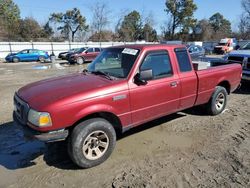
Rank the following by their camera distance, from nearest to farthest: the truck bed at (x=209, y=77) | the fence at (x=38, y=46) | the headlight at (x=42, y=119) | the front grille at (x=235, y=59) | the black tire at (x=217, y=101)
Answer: the headlight at (x=42, y=119), the truck bed at (x=209, y=77), the black tire at (x=217, y=101), the front grille at (x=235, y=59), the fence at (x=38, y=46)

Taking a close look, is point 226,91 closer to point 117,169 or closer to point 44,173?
point 117,169

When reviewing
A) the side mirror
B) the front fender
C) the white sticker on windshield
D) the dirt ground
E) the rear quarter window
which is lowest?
the dirt ground

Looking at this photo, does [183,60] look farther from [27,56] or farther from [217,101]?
[27,56]

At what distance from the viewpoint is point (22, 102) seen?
3889 mm

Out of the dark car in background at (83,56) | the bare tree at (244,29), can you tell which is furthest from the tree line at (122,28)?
the dark car in background at (83,56)

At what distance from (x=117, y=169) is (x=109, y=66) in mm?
1960

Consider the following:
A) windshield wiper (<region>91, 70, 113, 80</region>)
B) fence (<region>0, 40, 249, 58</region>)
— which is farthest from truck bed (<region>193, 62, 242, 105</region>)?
fence (<region>0, 40, 249, 58</region>)

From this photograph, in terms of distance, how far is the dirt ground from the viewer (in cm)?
362

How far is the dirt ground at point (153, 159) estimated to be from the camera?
3617mm

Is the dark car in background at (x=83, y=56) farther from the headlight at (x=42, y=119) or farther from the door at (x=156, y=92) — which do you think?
the headlight at (x=42, y=119)

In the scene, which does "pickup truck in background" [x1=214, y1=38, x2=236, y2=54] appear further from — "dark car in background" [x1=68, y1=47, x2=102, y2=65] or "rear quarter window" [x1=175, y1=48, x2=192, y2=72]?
"rear quarter window" [x1=175, y1=48, x2=192, y2=72]

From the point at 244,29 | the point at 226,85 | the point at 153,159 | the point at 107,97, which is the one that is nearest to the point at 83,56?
the point at 226,85

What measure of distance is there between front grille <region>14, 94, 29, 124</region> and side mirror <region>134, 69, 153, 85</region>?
186cm

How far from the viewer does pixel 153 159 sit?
4219mm
